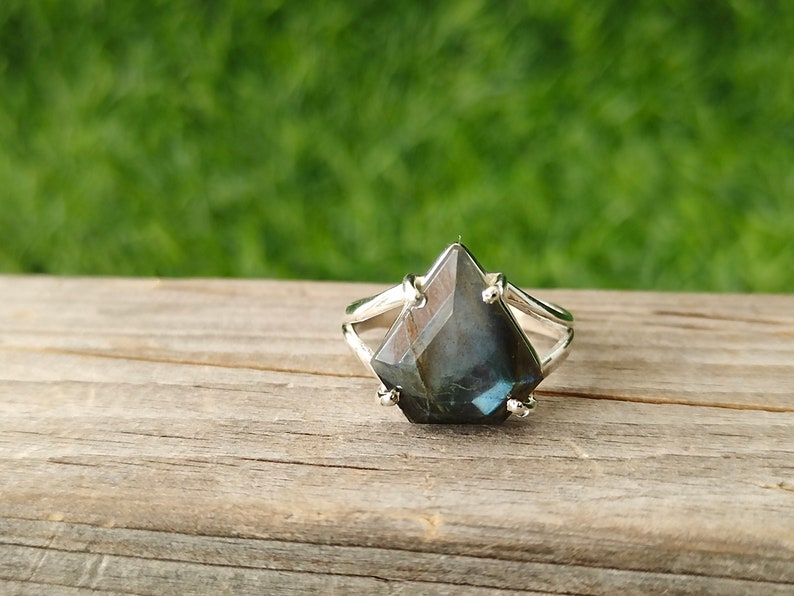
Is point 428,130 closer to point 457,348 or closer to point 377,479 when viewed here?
point 457,348

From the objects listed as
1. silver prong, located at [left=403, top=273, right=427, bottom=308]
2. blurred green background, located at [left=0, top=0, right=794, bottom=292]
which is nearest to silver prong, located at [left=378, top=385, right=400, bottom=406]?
silver prong, located at [left=403, top=273, right=427, bottom=308]

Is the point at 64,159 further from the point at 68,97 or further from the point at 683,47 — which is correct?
the point at 683,47

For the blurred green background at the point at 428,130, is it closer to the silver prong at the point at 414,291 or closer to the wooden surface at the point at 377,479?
the wooden surface at the point at 377,479

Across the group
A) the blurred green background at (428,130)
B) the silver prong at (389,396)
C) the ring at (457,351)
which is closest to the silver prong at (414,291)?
the ring at (457,351)

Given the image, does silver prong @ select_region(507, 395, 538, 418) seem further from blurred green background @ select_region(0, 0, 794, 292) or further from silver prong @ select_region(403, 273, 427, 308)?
blurred green background @ select_region(0, 0, 794, 292)

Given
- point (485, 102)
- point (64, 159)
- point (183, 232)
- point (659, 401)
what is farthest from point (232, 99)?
point (659, 401)

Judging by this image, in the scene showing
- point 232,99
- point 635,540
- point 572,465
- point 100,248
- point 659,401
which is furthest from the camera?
point 100,248
